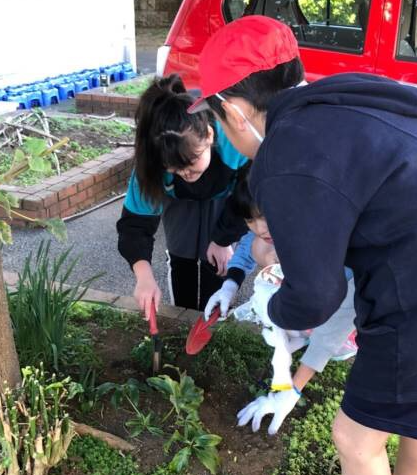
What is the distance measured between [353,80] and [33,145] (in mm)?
753

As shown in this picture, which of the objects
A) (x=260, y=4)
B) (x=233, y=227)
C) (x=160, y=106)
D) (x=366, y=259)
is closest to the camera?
(x=366, y=259)

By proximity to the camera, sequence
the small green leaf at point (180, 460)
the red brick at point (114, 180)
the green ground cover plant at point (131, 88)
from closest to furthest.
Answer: the small green leaf at point (180, 460), the red brick at point (114, 180), the green ground cover plant at point (131, 88)

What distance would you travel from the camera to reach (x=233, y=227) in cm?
225

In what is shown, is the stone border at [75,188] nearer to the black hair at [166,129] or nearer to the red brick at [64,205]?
the red brick at [64,205]

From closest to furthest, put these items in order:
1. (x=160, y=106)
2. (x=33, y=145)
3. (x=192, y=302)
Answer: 1. (x=33, y=145)
2. (x=160, y=106)
3. (x=192, y=302)

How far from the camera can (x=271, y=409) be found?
1.90 m

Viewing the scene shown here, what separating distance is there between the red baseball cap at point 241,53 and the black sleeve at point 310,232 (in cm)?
28

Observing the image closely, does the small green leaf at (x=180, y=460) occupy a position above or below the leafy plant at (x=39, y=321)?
below

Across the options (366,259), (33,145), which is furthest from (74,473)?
(366,259)

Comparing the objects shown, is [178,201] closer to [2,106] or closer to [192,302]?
[192,302]

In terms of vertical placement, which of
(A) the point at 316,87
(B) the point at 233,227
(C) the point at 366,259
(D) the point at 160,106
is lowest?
(B) the point at 233,227

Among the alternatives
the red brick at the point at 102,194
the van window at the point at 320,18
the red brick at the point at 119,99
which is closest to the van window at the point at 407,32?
the van window at the point at 320,18

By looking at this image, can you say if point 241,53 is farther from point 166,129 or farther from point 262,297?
point 262,297

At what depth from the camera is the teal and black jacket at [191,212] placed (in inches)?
84.4
